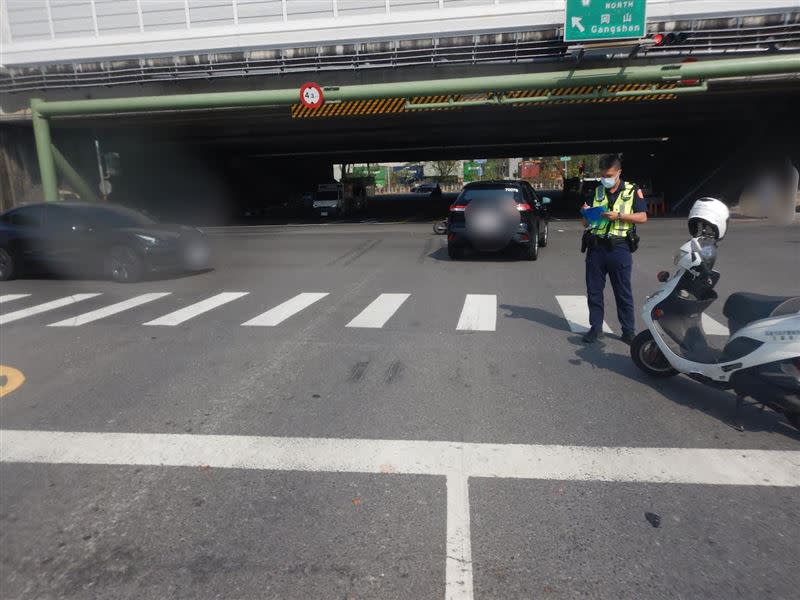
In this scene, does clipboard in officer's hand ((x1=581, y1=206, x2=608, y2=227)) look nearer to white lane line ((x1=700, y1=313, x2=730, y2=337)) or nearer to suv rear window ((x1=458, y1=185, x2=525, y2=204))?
white lane line ((x1=700, y1=313, x2=730, y2=337))

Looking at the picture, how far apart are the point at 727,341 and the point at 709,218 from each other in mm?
976

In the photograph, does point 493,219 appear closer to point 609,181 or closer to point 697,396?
point 609,181

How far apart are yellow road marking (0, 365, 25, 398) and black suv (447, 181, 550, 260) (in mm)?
8631

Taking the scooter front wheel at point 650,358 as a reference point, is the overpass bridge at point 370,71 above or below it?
above

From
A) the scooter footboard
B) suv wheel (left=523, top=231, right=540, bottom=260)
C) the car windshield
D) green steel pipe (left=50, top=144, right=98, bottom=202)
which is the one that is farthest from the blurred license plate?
green steel pipe (left=50, top=144, right=98, bottom=202)

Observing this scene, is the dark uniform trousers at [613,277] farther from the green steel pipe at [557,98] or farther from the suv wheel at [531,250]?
the green steel pipe at [557,98]

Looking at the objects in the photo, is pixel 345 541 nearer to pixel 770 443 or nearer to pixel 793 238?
pixel 770 443

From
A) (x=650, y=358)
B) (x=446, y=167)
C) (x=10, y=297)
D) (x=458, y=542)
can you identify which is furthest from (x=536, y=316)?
(x=446, y=167)

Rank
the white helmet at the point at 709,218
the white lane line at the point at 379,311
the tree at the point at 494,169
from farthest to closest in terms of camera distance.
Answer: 1. the tree at the point at 494,169
2. the white lane line at the point at 379,311
3. the white helmet at the point at 709,218

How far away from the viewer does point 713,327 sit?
745cm

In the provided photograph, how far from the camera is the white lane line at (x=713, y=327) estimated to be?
720 centimetres

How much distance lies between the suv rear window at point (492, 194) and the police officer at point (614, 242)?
612 cm

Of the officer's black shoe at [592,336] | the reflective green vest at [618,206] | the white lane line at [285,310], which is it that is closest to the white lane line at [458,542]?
the officer's black shoe at [592,336]

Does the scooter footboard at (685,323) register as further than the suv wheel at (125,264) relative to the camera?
No
